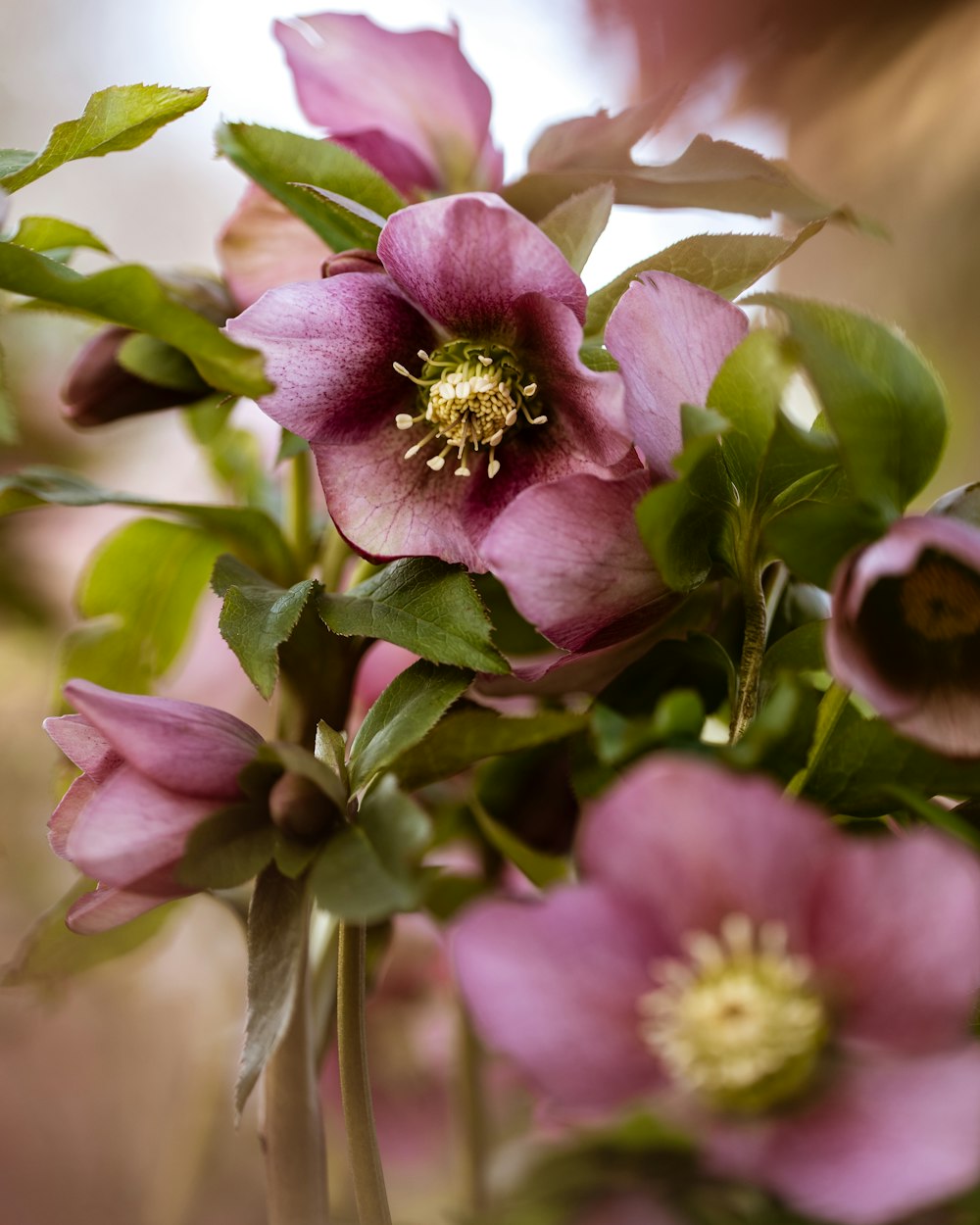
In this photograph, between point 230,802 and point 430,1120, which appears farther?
point 430,1120

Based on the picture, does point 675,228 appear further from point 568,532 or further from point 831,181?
point 568,532

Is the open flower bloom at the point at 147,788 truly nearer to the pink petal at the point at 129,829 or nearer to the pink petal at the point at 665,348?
the pink petal at the point at 129,829

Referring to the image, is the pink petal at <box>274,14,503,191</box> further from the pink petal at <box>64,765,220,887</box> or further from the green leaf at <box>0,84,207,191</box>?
the pink petal at <box>64,765,220,887</box>

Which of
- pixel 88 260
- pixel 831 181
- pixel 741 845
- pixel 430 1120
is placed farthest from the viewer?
pixel 88 260

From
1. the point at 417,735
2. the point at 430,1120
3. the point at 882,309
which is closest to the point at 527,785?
the point at 417,735

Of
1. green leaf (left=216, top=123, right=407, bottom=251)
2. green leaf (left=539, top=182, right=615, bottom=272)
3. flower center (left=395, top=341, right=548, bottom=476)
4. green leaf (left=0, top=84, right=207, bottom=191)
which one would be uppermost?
green leaf (left=0, top=84, right=207, bottom=191)

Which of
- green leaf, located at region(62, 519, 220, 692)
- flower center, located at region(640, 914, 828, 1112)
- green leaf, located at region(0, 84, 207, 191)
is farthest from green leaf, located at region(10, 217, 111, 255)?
flower center, located at region(640, 914, 828, 1112)
